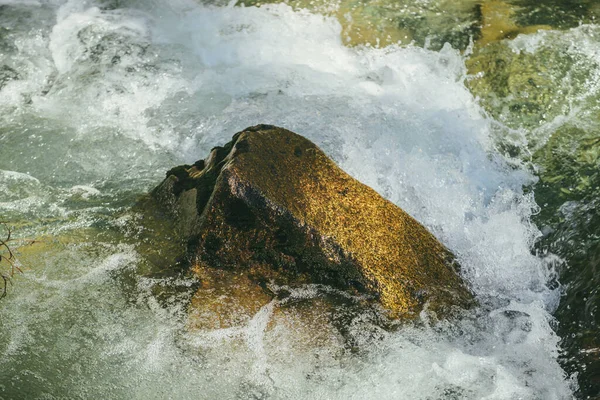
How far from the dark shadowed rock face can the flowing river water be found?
0.50 ft

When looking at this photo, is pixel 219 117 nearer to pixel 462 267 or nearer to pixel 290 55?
pixel 290 55

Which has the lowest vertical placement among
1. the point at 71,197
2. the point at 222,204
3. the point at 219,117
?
the point at 71,197

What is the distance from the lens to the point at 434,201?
4.41m

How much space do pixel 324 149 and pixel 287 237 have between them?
1647 mm

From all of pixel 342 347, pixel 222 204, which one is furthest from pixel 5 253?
pixel 342 347

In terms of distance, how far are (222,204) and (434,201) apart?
176 cm

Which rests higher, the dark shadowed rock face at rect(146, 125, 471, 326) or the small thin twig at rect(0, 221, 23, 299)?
the dark shadowed rock face at rect(146, 125, 471, 326)

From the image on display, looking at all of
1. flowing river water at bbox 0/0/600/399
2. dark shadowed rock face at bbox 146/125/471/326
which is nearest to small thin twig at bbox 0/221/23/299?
flowing river water at bbox 0/0/600/399

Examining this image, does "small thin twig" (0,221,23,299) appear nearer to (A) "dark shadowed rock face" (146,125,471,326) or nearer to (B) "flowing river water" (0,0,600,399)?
(B) "flowing river water" (0,0,600,399)

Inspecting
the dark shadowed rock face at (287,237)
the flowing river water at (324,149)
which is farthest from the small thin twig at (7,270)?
the dark shadowed rock face at (287,237)

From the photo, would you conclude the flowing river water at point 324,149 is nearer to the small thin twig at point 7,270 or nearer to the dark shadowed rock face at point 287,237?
the small thin twig at point 7,270

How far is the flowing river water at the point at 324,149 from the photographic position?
2.90m

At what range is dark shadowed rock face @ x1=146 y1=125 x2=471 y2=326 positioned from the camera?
124 inches

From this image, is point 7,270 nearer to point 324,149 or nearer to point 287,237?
point 287,237
